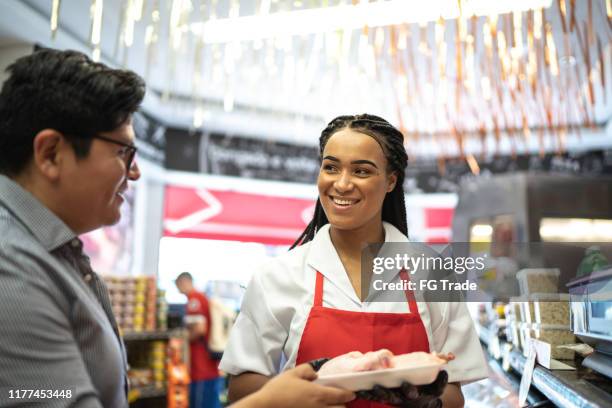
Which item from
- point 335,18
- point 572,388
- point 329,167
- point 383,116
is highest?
point 383,116

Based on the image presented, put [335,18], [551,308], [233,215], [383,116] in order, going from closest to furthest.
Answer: [551,308]
[335,18]
[383,116]
[233,215]

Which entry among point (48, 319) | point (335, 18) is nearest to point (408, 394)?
point (48, 319)

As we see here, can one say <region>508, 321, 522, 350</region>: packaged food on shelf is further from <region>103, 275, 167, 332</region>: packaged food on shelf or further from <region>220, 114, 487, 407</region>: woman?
<region>103, 275, 167, 332</region>: packaged food on shelf

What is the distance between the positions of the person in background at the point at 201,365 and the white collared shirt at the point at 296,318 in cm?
444

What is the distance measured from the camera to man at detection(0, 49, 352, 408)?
1.01m

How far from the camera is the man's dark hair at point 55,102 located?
1144 millimetres

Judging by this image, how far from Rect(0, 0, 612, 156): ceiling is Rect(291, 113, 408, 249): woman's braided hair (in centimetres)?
182

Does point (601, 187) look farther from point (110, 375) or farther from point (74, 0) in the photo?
point (110, 375)

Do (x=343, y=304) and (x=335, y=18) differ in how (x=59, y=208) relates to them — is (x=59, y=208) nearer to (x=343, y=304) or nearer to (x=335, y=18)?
(x=343, y=304)

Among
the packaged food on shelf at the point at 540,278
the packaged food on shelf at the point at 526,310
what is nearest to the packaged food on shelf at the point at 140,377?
the packaged food on shelf at the point at 526,310

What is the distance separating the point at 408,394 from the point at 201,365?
16.4 feet

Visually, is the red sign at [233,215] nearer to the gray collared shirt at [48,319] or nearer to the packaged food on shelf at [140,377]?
the packaged food on shelf at [140,377]

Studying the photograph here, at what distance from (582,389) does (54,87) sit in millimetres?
1262

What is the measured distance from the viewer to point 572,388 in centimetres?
133
